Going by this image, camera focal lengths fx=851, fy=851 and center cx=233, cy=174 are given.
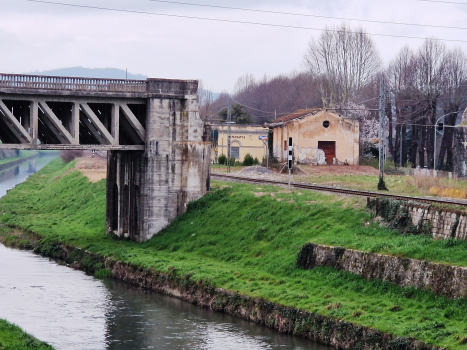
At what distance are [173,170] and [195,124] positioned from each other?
8.92ft

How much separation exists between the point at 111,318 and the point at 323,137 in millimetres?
45362

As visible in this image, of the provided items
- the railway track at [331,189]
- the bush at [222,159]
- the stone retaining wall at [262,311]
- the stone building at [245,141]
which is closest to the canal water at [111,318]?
the stone retaining wall at [262,311]

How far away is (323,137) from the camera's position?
73312 mm

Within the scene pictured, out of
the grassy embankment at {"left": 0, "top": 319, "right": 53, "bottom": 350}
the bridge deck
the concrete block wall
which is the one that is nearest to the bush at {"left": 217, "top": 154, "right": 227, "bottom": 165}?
the bridge deck

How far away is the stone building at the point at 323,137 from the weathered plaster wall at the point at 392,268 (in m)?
41.9

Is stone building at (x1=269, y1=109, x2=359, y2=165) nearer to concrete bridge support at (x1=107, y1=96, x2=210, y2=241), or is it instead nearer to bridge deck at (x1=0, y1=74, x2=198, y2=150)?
concrete bridge support at (x1=107, y1=96, x2=210, y2=241)

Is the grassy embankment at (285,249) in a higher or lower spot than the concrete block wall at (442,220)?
lower

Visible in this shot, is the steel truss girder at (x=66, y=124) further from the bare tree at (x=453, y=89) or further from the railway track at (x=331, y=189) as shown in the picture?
the bare tree at (x=453, y=89)

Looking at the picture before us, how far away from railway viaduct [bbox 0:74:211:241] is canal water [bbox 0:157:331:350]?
685cm

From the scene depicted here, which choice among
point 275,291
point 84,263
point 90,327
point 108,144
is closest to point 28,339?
point 90,327

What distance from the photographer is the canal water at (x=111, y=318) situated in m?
26.7

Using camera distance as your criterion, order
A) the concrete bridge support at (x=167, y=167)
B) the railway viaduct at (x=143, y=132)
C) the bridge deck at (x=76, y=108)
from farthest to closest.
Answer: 1. the concrete bridge support at (x=167, y=167)
2. the railway viaduct at (x=143, y=132)
3. the bridge deck at (x=76, y=108)

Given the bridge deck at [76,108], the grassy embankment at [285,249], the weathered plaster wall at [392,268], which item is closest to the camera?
the grassy embankment at [285,249]

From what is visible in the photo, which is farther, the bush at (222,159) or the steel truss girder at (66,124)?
the bush at (222,159)
